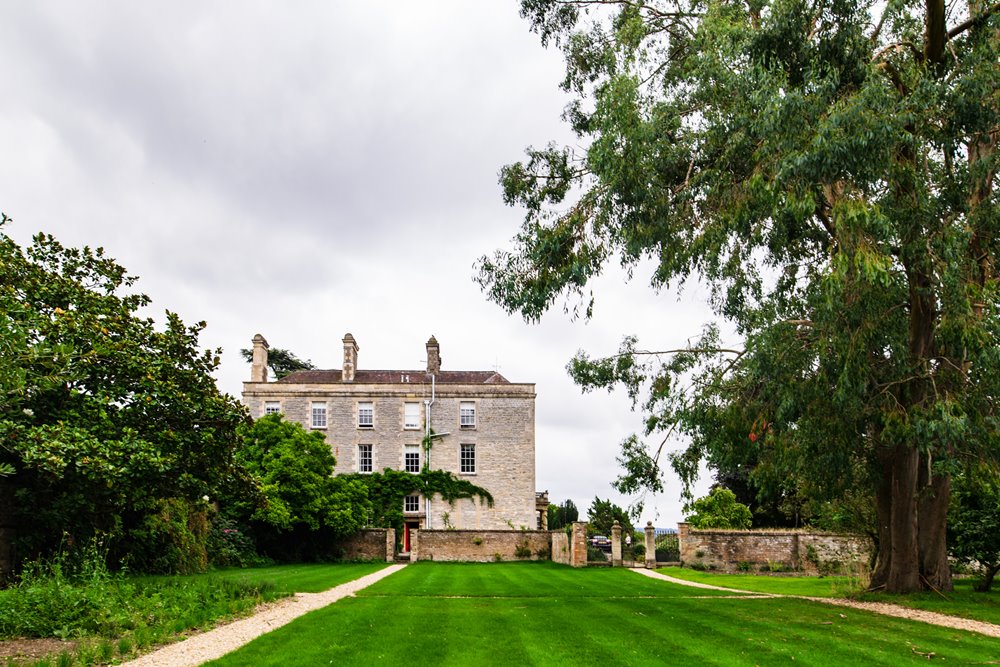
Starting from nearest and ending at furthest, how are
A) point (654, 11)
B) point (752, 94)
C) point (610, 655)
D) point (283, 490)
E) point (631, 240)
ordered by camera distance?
point (610, 655) → point (752, 94) → point (631, 240) → point (654, 11) → point (283, 490)

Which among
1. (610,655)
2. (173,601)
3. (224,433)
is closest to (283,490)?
(224,433)

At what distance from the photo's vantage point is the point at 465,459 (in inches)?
1630

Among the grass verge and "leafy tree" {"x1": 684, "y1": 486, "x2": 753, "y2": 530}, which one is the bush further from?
"leafy tree" {"x1": 684, "y1": 486, "x2": 753, "y2": 530}

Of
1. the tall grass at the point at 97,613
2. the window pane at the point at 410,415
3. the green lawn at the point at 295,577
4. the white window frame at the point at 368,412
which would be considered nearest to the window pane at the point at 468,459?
the window pane at the point at 410,415

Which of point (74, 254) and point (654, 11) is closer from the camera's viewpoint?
point (654, 11)

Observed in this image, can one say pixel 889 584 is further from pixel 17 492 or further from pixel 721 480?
pixel 721 480

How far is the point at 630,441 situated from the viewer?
53.0 feet

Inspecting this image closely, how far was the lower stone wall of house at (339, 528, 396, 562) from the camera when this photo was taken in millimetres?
32688

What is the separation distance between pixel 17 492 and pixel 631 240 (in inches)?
469

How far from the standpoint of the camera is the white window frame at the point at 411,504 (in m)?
40.3

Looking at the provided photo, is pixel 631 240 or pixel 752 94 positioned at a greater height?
pixel 752 94

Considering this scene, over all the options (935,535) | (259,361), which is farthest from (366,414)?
(935,535)

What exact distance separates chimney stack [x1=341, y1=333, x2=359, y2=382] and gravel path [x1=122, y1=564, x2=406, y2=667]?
84.7ft

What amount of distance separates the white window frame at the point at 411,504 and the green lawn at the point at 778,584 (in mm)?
14435
